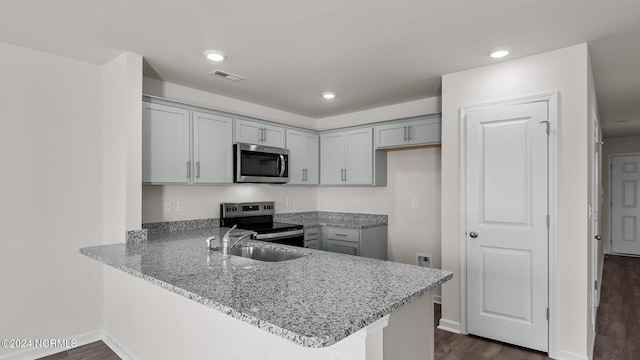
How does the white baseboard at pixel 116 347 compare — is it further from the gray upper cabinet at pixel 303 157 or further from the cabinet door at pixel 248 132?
the gray upper cabinet at pixel 303 157

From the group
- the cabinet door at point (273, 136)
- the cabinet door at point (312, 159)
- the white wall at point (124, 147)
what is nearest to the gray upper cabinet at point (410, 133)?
the cabinet door at point (312, 159)

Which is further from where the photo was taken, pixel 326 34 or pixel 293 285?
pixel 326 34

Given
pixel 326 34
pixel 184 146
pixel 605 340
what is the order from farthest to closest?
pixel 184 146, pixel 605 340, pixel 326 34

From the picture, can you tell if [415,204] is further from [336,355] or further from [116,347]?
[116,347]

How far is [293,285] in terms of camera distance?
1.59 metres

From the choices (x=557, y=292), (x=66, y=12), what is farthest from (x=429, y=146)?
(x=66, y=12)

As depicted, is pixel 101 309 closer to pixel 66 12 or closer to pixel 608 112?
pixel 66 12

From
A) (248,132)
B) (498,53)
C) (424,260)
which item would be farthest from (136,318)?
(498,53)

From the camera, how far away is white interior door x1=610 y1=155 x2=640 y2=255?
6754 millimetres

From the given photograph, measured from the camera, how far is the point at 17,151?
263cm

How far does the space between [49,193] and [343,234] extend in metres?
2.92

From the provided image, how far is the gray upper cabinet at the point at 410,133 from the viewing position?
12.5 ft

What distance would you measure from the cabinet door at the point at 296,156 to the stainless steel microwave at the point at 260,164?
6.1 inches

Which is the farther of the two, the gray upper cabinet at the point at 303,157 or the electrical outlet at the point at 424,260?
the gray upper cabinet at the point at 303,157
